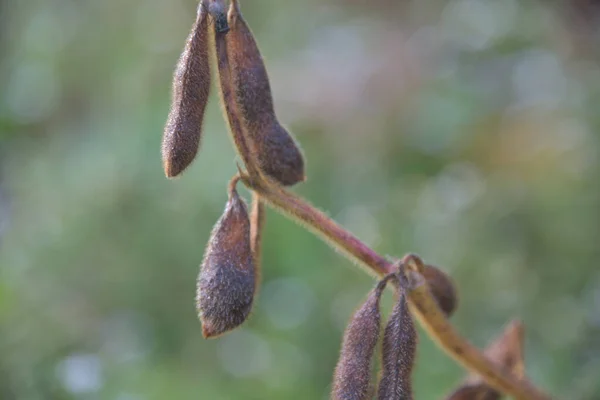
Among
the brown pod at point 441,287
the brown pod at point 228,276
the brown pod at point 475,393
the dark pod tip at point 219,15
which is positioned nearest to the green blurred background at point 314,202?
the brown pod at point 475,393

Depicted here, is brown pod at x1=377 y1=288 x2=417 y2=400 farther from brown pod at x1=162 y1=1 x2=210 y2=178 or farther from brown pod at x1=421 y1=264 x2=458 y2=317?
brown pod at x1=162 y1=1 x2=210 y2=178

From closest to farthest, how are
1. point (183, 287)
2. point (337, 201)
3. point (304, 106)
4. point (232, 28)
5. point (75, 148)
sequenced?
point (232, 28) < point (183, 287) < point (337, 201) < point (75, 148) < point (304, 106)

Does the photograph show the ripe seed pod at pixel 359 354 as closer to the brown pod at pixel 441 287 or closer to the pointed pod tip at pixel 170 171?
the brown pod at pixel 441 287

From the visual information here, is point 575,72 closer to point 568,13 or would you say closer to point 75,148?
point 568,13

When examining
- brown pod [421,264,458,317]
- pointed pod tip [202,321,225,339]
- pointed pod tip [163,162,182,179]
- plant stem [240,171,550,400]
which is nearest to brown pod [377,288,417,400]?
plant stem [240,171,550,400]

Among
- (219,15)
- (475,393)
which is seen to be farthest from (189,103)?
(475,393)

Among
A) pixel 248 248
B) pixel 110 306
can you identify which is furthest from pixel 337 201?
pixel 248 248
